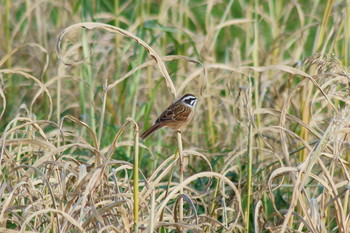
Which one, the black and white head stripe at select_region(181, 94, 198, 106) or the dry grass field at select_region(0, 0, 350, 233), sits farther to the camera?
the black and white head stripe at select_region(181, 94, 198, 106)

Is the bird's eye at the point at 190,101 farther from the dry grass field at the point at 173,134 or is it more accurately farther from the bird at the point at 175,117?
the dry grass field at the point at 173,134

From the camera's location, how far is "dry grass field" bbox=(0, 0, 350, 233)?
371 cm

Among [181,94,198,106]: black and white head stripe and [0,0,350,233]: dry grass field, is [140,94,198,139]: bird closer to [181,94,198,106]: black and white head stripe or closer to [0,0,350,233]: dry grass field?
[181,94,198,106]: black and white head stripe

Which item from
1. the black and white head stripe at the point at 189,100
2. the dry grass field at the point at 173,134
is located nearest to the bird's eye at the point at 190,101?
the black and white head stripe at the point at 189,100

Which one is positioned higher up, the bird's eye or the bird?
the bird's eye

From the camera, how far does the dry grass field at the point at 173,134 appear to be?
3.71 m

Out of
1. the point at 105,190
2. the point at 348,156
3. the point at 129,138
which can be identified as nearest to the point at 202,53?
the point at 129,138

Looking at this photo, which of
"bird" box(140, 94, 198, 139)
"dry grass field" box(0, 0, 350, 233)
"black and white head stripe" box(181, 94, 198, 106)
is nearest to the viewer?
"dry grass field" box(0, 0, 350, 233)

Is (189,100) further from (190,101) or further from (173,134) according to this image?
(173,134)

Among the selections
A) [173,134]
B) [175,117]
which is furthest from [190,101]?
[173,134]

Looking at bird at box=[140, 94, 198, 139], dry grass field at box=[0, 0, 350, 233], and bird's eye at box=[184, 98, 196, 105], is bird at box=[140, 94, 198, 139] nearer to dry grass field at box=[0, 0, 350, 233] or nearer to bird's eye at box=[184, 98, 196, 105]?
bird's eye at box=[184, 98, 196, 105]

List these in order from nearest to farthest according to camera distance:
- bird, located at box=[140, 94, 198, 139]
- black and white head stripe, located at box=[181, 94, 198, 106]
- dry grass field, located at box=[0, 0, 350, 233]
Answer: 1. dry grass field, located at box=[0, 0, 350, 233]
2. bird, located at box=[140, 94, 198, 139]
3. black and white head stripe, located at box=[181, 94, 198, 106]

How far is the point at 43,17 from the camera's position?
304 inches

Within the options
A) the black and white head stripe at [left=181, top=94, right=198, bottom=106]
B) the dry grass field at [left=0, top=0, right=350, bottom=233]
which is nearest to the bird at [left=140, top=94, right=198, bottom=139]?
the black and white head stripe at [left=181, top=94, right=198, bottom=106]
